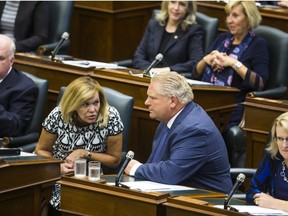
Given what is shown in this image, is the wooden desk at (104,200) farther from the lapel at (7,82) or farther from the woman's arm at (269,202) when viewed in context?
the lapel at (7,82)

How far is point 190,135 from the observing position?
12.8ft

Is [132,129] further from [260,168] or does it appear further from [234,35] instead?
[260,168]

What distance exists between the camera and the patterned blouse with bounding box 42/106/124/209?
4.41m

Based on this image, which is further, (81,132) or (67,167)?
(81,132)

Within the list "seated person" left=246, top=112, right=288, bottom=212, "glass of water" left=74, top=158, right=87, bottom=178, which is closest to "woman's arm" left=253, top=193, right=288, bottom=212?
"seated person" left=246, top=112, right=288, bottom=212

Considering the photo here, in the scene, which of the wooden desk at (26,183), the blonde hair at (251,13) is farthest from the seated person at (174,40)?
the wooden desk at (26,183)

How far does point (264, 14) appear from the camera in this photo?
585cm

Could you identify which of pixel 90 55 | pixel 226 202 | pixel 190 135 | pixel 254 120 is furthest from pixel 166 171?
pixel 90 55

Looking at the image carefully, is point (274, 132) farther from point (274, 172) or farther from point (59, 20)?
point (59, 20)

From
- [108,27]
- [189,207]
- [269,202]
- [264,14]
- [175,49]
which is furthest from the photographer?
[108,27]

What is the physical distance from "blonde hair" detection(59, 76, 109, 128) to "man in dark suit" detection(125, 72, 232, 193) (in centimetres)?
37

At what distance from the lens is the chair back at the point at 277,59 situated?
5289 millimetres

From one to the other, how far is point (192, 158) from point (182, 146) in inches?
2.5

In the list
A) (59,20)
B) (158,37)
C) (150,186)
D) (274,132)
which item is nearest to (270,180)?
(274,132)
